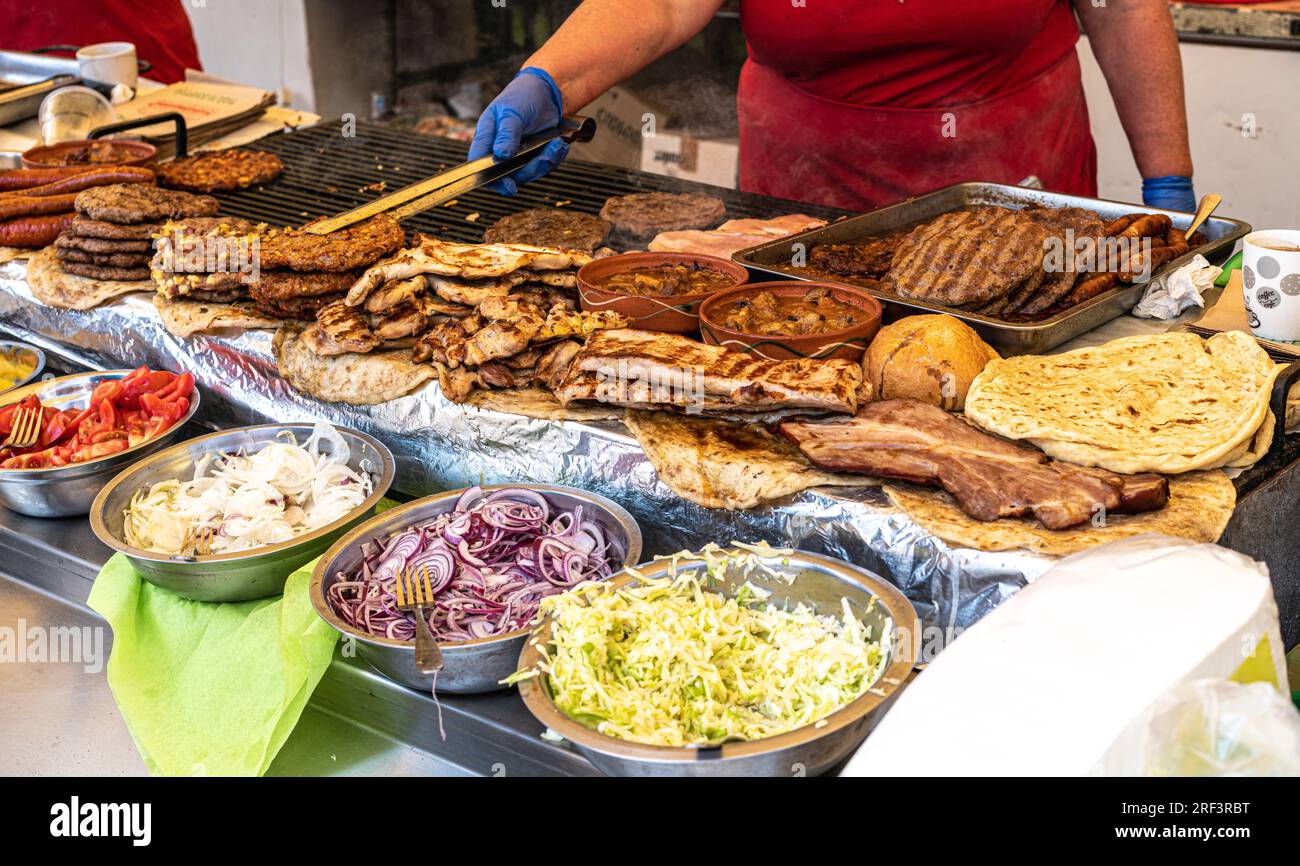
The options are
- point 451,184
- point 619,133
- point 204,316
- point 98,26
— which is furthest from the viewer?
point 619,133

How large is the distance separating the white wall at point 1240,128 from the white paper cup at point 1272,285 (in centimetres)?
343

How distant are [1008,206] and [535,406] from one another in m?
1.71

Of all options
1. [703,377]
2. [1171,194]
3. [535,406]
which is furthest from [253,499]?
[1171,194]

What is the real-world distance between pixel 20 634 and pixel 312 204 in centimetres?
184

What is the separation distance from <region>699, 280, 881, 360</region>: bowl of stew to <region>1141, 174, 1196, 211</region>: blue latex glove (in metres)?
1.75

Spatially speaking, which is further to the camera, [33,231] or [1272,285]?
[33,231]

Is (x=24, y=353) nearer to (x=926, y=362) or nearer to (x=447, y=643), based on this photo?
(x=447, y=643)

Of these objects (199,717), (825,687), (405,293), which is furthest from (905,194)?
(199,717)

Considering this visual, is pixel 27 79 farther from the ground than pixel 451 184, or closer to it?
farther from the ground

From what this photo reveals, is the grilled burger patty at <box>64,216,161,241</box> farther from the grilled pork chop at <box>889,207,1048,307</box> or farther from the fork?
the grilled pork chop at <box>889,207,1048,307</box>

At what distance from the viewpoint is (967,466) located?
7.14 feet

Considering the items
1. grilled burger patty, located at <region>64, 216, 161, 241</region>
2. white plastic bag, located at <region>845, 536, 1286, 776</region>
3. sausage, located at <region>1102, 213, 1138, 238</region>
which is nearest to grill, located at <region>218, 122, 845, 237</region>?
grilled burger patty, located at <region>64, 216, 161, 241</region>

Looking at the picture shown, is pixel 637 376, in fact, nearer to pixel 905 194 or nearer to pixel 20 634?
pixel 20 634
